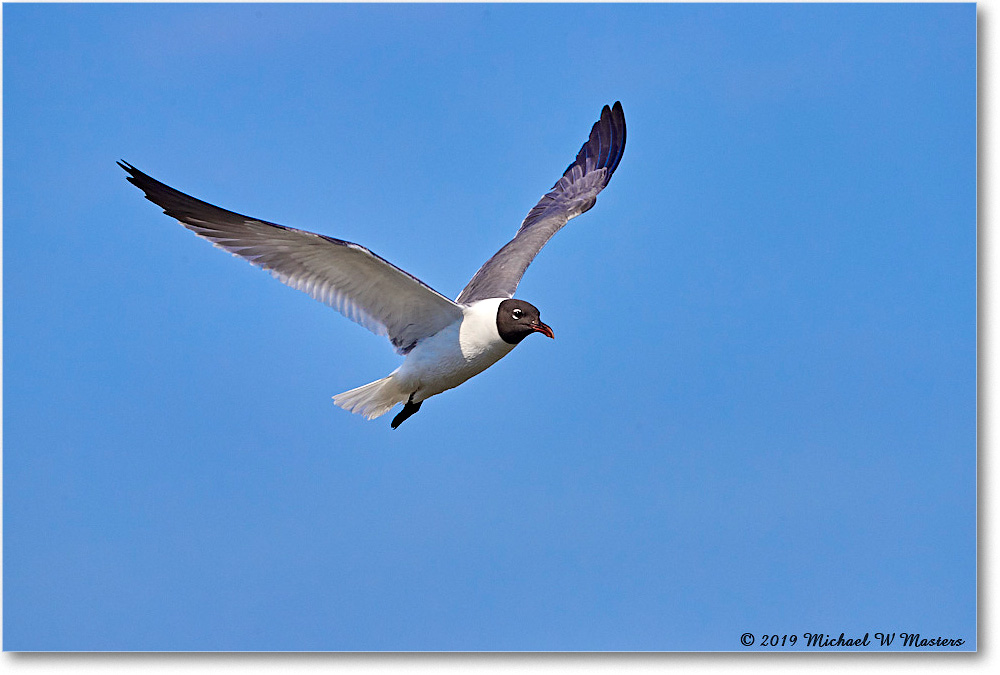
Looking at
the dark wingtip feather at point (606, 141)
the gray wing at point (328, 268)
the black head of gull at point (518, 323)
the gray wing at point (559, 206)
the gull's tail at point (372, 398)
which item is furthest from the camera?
the dark wingtip feather at point (606, 141)

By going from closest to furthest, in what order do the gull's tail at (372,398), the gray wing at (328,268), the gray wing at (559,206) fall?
1. the gray wing at (328,268)
2. the gull's tail at (372,398)
3. the gray wing at (559,206)

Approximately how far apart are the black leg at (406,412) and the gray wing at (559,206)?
67cm

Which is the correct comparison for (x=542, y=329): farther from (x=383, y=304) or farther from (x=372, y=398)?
(x=372, y=398)

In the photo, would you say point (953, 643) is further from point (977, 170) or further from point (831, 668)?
point (977, 170)

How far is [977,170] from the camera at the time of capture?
15.9ft

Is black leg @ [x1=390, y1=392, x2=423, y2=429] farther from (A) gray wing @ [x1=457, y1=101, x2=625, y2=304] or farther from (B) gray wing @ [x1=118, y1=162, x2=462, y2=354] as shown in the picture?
(A) gray wing @ [x1=457, y1=101, x2=625, y2=304]

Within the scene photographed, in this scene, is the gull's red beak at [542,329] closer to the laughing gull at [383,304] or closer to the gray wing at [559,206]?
the laughing gull at [383,304]

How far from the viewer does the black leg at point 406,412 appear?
207 inches

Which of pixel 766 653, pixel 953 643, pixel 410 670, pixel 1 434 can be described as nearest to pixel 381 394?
pixel 410 670

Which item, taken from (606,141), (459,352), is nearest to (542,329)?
(459,352)

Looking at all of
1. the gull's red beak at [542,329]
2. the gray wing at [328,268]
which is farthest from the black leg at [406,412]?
the gull's red beak at [542,329]

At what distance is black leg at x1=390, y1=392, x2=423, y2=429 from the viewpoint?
5266 mm

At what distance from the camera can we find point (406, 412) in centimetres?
528

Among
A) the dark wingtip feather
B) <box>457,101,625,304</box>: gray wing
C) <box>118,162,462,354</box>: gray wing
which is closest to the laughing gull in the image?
<box>118,162,462,354</box>: gray wing
